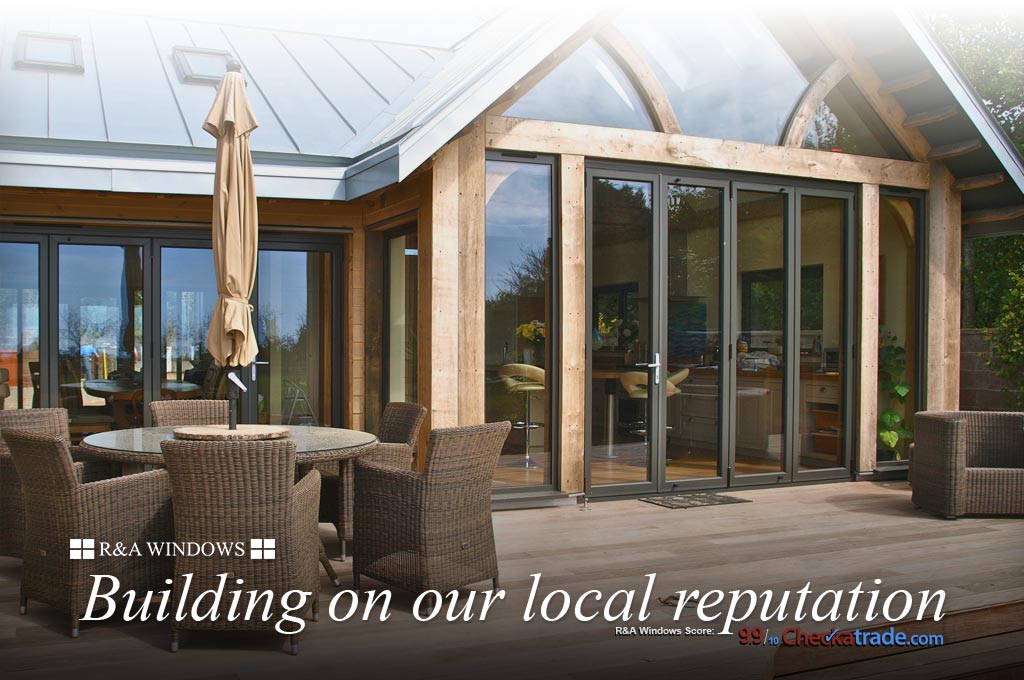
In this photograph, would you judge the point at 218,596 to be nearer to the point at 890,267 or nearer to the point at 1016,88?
the point at 890,267

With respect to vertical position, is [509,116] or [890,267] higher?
[509,116]

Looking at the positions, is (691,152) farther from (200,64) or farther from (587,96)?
(200,64)

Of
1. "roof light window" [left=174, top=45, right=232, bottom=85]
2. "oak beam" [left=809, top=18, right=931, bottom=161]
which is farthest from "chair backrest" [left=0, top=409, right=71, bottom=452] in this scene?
→ "oak beam" [left=809, top=18, right=931, bottom=161]

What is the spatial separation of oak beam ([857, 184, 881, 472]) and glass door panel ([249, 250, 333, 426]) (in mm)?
4784

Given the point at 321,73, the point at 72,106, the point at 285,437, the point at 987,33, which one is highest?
the point at 987,33

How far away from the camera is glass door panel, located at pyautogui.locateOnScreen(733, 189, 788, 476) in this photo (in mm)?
7582

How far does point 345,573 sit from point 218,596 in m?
1.27

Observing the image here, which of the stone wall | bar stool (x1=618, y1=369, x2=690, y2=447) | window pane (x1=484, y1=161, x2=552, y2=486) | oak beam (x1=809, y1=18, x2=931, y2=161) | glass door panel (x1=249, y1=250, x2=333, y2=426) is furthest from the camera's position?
the stone wall

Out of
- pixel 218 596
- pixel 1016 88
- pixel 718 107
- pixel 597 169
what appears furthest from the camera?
pixel 1016 88

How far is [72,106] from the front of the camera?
7039 mm

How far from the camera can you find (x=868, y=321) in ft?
26.6

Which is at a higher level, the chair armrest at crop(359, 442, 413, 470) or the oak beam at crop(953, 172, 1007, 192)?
the oak beam at crop(953, 172, 1007, 192)

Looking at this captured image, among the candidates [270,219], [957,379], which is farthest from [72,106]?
[957,379]

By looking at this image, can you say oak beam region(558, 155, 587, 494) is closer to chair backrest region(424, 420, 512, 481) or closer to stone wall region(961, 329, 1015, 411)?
chair backrest region(424, 420, 512, 481)
